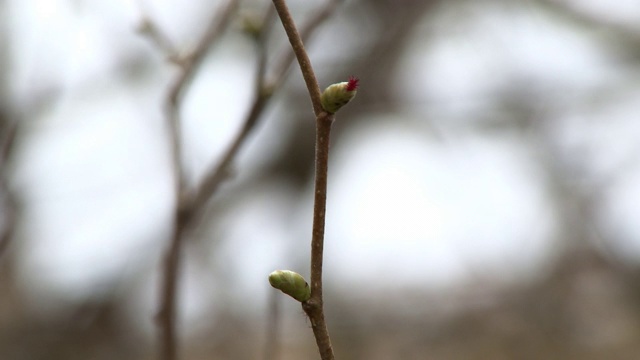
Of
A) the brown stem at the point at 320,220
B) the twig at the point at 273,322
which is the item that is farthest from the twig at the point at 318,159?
the twig at the point at 273,322

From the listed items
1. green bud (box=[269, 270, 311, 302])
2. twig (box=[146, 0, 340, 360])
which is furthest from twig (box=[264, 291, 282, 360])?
green bud (box=[269, 270, 311, 302])

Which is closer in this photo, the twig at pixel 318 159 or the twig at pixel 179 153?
the twig at pixel 318 159

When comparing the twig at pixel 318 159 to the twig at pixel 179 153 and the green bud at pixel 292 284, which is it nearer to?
the green bud at pixel 292 284

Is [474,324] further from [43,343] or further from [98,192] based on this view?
[98,192]

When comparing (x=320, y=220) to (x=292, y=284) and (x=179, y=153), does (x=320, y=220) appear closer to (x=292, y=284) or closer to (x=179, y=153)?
(x=292, y=284)

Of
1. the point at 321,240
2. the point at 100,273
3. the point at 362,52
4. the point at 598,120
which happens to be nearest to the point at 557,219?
the point at 598,120

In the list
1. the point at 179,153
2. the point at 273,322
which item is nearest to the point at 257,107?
the point at 179,153
